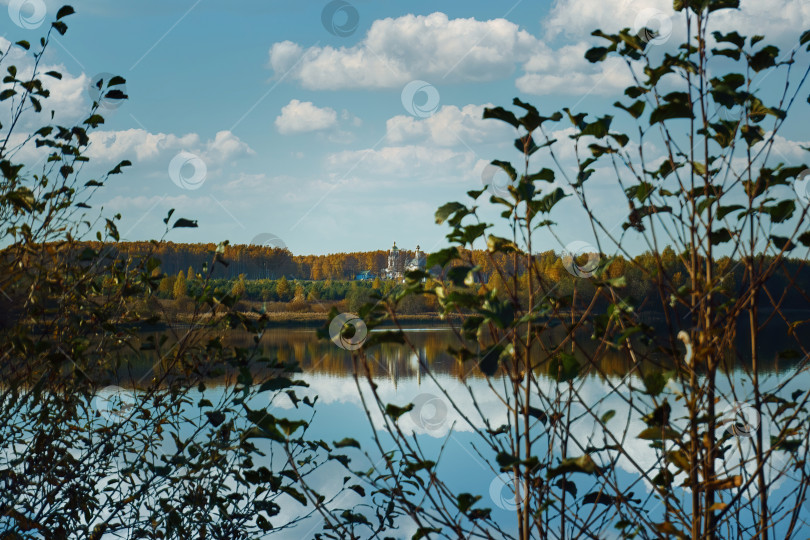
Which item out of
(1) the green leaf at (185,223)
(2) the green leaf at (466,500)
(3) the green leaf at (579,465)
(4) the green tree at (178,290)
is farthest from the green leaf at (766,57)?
(4) the green tree at (178,290)

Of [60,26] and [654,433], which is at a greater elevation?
[60,26]

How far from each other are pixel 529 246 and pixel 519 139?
21 centimetres

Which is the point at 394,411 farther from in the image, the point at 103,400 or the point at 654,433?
the point at 103,400

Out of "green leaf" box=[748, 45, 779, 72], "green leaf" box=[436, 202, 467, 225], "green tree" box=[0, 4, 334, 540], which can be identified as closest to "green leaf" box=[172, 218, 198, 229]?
"green tree" box=[0, 4, 334, 540]

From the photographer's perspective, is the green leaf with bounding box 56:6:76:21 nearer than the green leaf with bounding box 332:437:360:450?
No

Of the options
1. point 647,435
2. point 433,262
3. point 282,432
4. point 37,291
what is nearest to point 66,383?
point 37,291

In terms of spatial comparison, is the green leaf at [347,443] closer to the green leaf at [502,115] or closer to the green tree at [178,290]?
the green leaf at [502,115]

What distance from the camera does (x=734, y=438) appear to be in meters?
1.42

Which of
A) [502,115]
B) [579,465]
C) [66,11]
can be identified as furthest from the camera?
[66,11]

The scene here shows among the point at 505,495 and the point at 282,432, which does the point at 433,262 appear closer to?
the point at 282,432

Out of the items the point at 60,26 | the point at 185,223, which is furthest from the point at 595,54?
the point at 60,26

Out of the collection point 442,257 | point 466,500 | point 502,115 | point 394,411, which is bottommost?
point 466,500

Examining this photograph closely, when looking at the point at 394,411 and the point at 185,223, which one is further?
the point at 185,223

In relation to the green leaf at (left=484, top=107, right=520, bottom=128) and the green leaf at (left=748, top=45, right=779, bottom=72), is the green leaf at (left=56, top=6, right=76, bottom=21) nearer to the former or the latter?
the green leaf at (left=484, top=107, right=520, bottom=128)
